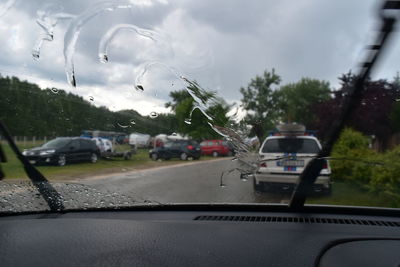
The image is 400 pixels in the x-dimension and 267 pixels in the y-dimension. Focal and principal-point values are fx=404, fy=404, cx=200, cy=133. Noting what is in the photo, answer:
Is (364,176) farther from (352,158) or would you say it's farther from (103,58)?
(103,58)

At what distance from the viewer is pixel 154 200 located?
13.1ft

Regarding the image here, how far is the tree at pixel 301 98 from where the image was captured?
11.1 feet

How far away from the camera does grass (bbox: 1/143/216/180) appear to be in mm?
3580

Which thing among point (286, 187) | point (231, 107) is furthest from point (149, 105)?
point (286, 187)

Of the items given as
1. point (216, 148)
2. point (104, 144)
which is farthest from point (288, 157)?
point (104, 144)

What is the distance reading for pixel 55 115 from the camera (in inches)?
146

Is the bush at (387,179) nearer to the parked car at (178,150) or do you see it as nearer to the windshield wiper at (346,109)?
the windshield wiper at (346,109)

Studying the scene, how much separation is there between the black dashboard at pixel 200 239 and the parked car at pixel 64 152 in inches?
20.6

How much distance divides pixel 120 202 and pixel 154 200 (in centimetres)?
33

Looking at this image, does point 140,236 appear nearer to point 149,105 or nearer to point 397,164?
point 149,105

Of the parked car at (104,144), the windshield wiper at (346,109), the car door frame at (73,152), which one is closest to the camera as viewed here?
the windshield wiper at (346,109)

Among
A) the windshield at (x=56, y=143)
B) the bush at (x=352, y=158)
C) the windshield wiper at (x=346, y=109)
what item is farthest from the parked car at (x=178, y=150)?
the bush at (x=352, y=158)

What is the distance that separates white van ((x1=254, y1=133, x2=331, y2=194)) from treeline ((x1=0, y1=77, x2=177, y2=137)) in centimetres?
94

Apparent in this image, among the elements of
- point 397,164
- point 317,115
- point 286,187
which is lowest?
point 286,187
